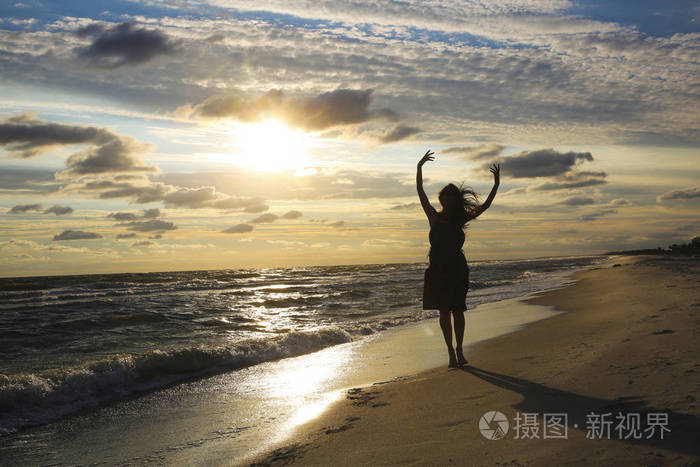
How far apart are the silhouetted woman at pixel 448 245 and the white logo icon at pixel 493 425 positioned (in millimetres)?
2198

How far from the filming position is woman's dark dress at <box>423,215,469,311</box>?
591 cm

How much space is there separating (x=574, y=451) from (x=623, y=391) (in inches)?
52.5

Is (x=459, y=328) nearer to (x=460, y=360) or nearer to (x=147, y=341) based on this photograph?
(x=460, y=360)

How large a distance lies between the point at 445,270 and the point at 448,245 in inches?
11.9

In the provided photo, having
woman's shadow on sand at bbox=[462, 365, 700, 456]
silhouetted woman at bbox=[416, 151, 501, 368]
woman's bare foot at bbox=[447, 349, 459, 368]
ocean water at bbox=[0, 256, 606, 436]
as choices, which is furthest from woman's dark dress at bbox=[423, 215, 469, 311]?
ocean water at bbox=[0, 256, 606, 436]

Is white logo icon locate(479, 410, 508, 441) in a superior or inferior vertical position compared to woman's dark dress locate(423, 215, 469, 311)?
inferior

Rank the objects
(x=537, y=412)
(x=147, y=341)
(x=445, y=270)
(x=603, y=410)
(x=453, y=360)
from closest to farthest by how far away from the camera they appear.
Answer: (x=603, y=410)
(x=537, y=412)
(x=445, y=270)
(x=453, y=360)
(x=147, y=341)

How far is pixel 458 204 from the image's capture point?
5.97 meters

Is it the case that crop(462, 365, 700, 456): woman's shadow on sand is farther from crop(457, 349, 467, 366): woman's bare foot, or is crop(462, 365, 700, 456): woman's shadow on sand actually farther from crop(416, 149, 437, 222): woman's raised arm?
crop(416, 149, 437, 222): woman's raised arm

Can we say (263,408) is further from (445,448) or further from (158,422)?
(445,448)

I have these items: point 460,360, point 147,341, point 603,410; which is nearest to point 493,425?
point 603,410

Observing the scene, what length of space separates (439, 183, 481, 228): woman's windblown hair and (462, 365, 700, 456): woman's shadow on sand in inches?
77.2

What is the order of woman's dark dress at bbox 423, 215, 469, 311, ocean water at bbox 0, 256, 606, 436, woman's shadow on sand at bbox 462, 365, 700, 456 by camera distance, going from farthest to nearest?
ocean water at bbox 0, 256, 606, 436
woman's dark dress at bbox 423, 215, 469, 311
woman's shadow on sand at bbox 462, 365, 700, 456

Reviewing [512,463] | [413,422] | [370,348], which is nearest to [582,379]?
[413,422]
